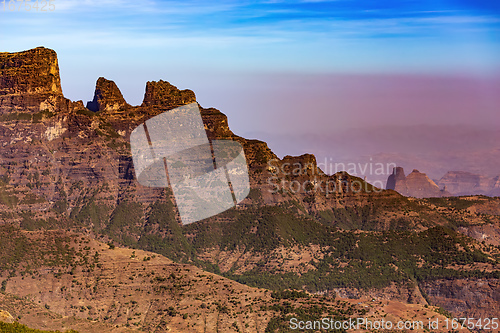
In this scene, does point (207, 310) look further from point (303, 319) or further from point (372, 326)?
point (372, 326)

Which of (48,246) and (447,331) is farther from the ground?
(48,246)

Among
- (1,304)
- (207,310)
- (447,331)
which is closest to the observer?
(1,304)

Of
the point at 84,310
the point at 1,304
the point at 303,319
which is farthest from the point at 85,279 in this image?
the point at 303,319

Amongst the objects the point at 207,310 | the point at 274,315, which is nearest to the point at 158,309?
the point at 207,310

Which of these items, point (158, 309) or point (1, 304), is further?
point (158, 309)

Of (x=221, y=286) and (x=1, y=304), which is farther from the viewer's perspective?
(x=221, y=286)

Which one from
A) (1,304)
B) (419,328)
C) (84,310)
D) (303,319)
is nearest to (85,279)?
(84,310)

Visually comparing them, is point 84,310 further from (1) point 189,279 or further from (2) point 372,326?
(2) point 372,326

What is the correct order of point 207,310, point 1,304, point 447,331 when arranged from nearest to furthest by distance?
point 1,304 < point 207,310 < point 447,331
